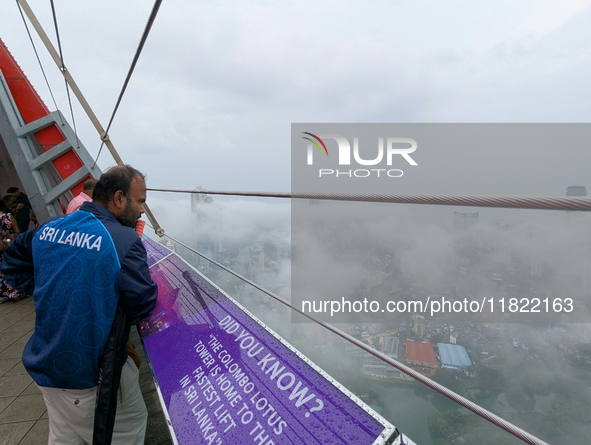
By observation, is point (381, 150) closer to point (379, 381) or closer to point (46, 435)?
point (46, 435)

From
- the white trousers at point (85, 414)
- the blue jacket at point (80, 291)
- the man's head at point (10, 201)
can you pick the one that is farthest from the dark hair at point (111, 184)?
the man's head at point (10, 201)

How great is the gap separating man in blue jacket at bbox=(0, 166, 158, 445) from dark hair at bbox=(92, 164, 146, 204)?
0.21 feet

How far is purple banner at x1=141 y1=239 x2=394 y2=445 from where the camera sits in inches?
31.7

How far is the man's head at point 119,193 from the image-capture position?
112cm

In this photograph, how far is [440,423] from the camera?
11359mm

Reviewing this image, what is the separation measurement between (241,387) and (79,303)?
613 mm

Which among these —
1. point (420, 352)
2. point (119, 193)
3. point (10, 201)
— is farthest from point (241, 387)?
point (420, 352)

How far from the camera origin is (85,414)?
1.02m

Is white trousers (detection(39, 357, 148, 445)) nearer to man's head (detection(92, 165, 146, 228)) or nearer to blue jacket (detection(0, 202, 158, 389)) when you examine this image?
blue jacket (detection(0, 202, 158, 389))

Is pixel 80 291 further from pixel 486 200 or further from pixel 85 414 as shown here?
pixel 486 200

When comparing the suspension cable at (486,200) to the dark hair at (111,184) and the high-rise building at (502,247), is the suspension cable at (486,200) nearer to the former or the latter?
the dark hair at (111,184)

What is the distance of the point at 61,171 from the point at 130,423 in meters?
3.97

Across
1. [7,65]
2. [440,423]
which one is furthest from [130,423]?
[440,423]

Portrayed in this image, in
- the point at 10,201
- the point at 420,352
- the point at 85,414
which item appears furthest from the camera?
the point at 420,352
